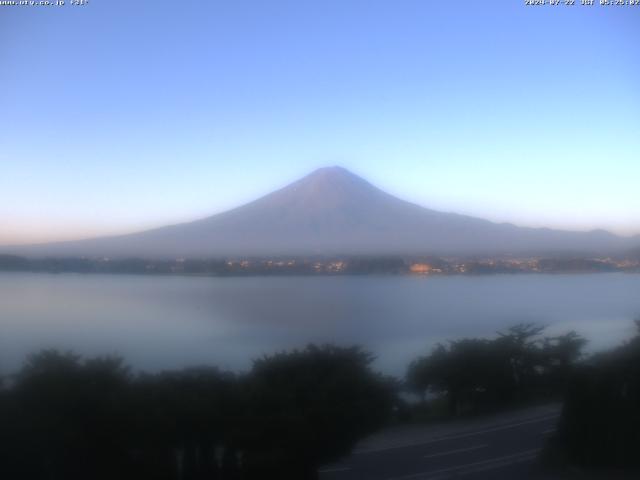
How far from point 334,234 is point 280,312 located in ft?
6.01

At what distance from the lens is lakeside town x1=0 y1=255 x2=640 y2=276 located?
6.53 metres

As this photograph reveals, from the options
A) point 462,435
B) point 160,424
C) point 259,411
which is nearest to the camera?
point 160,424

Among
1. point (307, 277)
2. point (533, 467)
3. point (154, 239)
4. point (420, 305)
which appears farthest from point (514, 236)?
point (154, 239)

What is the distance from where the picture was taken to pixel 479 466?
4688 mm

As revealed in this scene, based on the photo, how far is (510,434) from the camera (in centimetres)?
521

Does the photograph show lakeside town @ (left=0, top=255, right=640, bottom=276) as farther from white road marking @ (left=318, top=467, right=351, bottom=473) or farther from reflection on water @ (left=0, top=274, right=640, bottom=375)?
white road marking @ (left=318, top=467, right=351, bottom=473)

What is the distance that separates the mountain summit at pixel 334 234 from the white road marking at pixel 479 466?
2898mm

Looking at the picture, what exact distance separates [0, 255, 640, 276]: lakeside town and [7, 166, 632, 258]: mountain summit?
17 cm

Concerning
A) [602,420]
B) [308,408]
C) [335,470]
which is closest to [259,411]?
[308,408]

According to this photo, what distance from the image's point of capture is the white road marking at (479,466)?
457 cm

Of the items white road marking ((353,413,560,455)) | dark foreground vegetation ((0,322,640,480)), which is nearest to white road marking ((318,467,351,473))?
dark foreground vegetation ((0,322,640,480))


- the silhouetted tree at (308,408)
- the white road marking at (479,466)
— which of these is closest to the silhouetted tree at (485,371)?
the silhouetted tree at (308,408)

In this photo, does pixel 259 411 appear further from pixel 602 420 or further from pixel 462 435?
pixel 602 420

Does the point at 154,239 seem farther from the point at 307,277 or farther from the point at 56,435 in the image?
the point at 56,435
